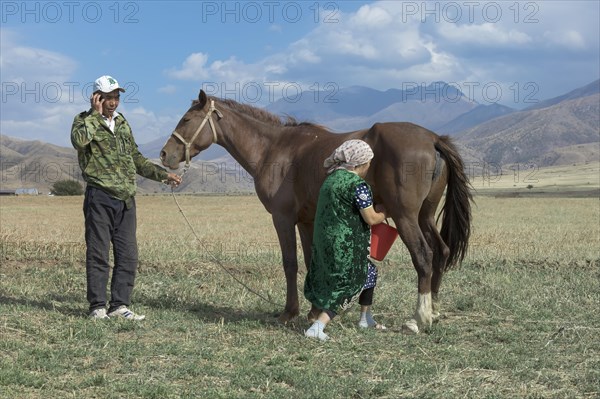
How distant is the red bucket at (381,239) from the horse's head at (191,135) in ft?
8.29

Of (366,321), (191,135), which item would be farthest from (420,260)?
(191,135)

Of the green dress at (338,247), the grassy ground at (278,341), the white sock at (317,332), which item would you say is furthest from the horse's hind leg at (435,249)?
the white sock at (317,332)

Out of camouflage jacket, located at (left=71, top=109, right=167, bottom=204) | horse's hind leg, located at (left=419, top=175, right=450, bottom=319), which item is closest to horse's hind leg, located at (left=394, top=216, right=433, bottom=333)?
horse's hind leg, located at (left=419, top=175, right=450, bottom=319)

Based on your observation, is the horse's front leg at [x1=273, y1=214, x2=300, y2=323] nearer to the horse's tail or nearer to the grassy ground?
the grassy ground

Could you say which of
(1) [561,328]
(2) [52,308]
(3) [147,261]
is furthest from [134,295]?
(1) [561,328]

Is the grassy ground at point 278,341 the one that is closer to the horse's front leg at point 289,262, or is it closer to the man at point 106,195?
the horse's front leg at point 289,262

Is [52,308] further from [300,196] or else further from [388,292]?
[388,292]

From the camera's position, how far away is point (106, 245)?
25.2 ft

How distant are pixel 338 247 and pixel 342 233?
0.16 metres

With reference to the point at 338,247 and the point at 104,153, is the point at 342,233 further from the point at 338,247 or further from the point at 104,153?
the point at 104,153

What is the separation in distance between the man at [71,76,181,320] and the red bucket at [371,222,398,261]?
279 cm

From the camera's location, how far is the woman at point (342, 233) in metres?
6.64

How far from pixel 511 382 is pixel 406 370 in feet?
2.78

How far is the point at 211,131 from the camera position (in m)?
8.48
